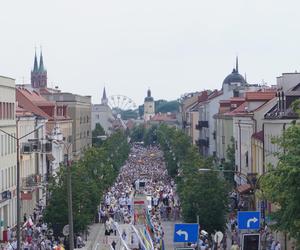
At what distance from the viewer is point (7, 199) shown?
7044 centimetres

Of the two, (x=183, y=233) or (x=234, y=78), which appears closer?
(x=183, y=233)

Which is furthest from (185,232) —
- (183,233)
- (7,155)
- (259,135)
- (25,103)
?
(25,103)

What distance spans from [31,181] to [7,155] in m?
10.2

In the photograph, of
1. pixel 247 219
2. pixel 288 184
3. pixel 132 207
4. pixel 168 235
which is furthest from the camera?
pixel 132 207

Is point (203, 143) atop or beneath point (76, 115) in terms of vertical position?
beneath

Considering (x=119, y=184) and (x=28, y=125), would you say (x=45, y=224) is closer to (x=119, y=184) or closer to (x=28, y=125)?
(x=28, y=125)

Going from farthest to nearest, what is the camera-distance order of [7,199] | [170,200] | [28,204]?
[170,200] → [28,204] → [7,199]

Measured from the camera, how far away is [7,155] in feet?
239

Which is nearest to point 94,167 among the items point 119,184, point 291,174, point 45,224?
point 119,184

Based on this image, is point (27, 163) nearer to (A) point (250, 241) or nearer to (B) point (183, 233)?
(B) point (183, 233)

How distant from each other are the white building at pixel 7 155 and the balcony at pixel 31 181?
4231 millimetres

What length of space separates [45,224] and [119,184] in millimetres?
50647

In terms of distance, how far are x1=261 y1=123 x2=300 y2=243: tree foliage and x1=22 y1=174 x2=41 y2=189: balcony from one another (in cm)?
4438

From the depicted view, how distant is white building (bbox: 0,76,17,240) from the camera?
70.2 meters
